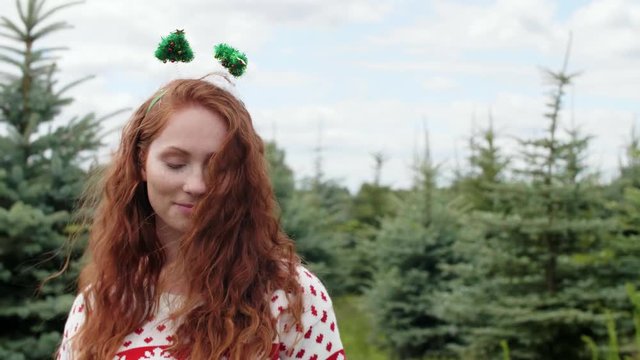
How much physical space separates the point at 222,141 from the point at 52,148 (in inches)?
150

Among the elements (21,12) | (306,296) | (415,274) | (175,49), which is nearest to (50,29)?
(21,12)

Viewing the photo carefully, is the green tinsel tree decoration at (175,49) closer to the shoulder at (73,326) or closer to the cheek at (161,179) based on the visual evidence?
the cheek at (161,179)

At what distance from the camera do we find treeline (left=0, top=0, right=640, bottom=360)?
529cm

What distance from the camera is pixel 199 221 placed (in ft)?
6.56

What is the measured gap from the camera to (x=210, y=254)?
2.02 meters

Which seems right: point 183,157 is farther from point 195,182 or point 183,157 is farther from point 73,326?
point 73,326

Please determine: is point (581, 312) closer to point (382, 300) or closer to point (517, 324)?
point (517, 324)

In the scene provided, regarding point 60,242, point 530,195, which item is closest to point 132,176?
point 60,242

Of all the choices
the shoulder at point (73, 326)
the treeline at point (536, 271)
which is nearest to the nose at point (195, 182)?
the shoulder at point (73, 326)

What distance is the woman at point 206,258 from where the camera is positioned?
1.98 meters

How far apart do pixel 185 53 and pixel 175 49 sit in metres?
0.03

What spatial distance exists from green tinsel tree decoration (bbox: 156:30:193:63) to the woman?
18 cm

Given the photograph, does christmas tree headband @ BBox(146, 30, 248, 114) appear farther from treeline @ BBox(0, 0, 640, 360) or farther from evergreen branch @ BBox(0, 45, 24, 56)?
evergreen branch @ BBox(0, 45, 24, 56)

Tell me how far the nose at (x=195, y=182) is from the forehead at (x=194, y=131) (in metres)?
0.04
